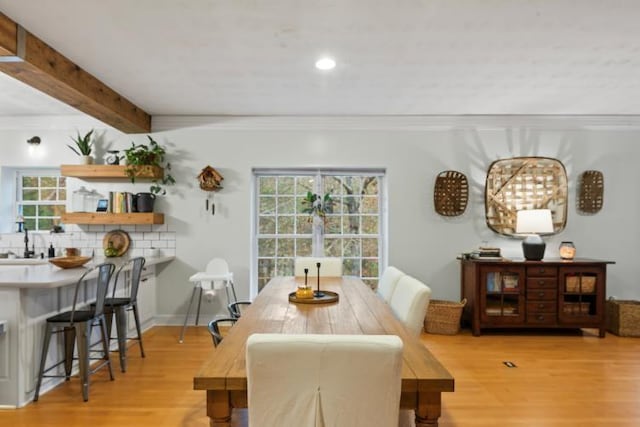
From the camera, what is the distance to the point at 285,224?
518 centimetres

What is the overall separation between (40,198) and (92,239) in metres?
0.87

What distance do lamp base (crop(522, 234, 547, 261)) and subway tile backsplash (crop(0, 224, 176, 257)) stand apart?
399 centimetres

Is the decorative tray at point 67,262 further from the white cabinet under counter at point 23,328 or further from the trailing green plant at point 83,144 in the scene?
the trailing green plant at point 83,144

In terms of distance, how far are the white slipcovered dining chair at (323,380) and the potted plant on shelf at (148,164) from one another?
385 centimetres

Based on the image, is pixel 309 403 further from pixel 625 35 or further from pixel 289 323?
pixel 625 35

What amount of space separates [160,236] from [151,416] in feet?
8.62

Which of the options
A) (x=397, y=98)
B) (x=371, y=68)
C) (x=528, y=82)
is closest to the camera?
(x=371, y=68)

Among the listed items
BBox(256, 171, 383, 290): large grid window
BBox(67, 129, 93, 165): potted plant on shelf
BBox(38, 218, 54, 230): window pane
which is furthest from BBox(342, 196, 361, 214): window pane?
BBox(38, 218, 54, 230): window pane

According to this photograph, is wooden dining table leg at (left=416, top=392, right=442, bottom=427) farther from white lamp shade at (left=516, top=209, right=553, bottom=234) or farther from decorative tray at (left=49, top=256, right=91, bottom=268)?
white lamp shade at (left=516, top=209, right=553, bottom=234)

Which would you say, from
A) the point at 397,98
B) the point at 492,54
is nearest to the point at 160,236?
the point at 397,98

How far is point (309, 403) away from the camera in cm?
135

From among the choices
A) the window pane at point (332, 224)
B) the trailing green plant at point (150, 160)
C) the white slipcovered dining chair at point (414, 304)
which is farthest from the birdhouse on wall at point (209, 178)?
the white slipcovered dining chair at point (414, 304)

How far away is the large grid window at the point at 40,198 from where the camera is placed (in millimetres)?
5055

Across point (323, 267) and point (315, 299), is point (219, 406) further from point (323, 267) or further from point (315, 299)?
point (323, 267)
